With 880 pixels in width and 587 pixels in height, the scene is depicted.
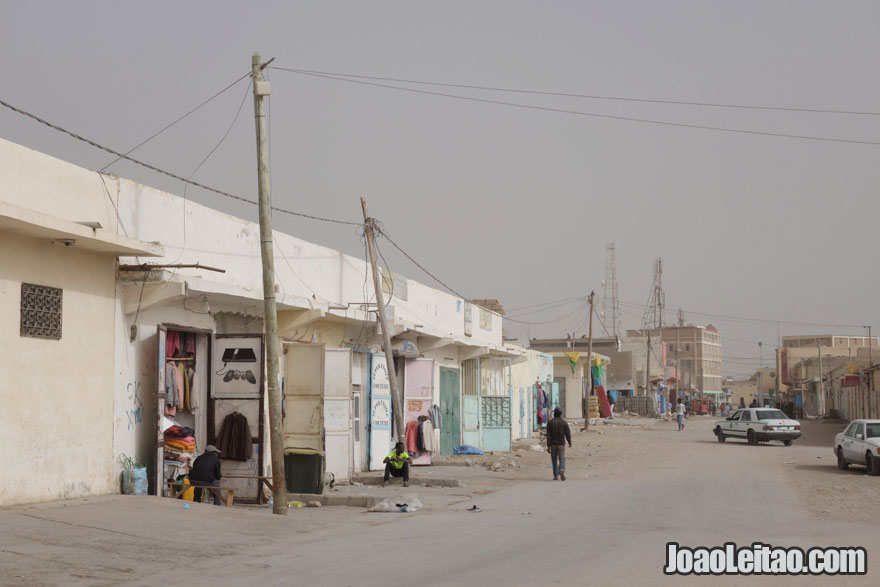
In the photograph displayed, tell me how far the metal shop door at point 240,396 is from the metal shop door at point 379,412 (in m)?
7.85

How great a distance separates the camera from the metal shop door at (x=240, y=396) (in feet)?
58.9

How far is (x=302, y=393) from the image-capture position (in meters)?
21.1

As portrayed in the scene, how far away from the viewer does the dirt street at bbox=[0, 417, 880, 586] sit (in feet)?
33.1

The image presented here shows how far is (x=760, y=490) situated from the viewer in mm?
20328

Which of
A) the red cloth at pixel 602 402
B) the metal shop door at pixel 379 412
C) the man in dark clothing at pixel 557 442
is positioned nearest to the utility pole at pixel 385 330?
the metal shop door at pixel 379 412

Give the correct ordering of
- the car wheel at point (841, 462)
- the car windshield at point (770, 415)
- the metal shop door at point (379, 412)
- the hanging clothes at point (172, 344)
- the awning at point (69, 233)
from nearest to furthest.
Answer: the awning at point (69, 233), the hanging clothes at point (172, 344), the metal shop door at point (379, 412), the car wheel at point (841, 462), the car windshield at point (770, 415)

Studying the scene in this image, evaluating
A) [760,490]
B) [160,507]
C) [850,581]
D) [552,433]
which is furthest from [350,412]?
[850,581]

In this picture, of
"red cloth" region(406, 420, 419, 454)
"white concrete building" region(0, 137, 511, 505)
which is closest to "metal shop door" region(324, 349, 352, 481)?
"white concrete building" region(0, 137, 511, 505)

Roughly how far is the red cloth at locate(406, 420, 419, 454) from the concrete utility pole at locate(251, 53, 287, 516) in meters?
12.2

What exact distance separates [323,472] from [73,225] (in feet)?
25.0

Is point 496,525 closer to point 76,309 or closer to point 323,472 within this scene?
point 323,472

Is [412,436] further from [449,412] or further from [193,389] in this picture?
[193,389]

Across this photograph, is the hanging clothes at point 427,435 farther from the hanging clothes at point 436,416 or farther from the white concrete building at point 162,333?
the white concrete building at point 162,333

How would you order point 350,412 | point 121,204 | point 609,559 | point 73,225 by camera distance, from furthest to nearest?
point 350,412, point 121,204, point 73,225, point 609,559
